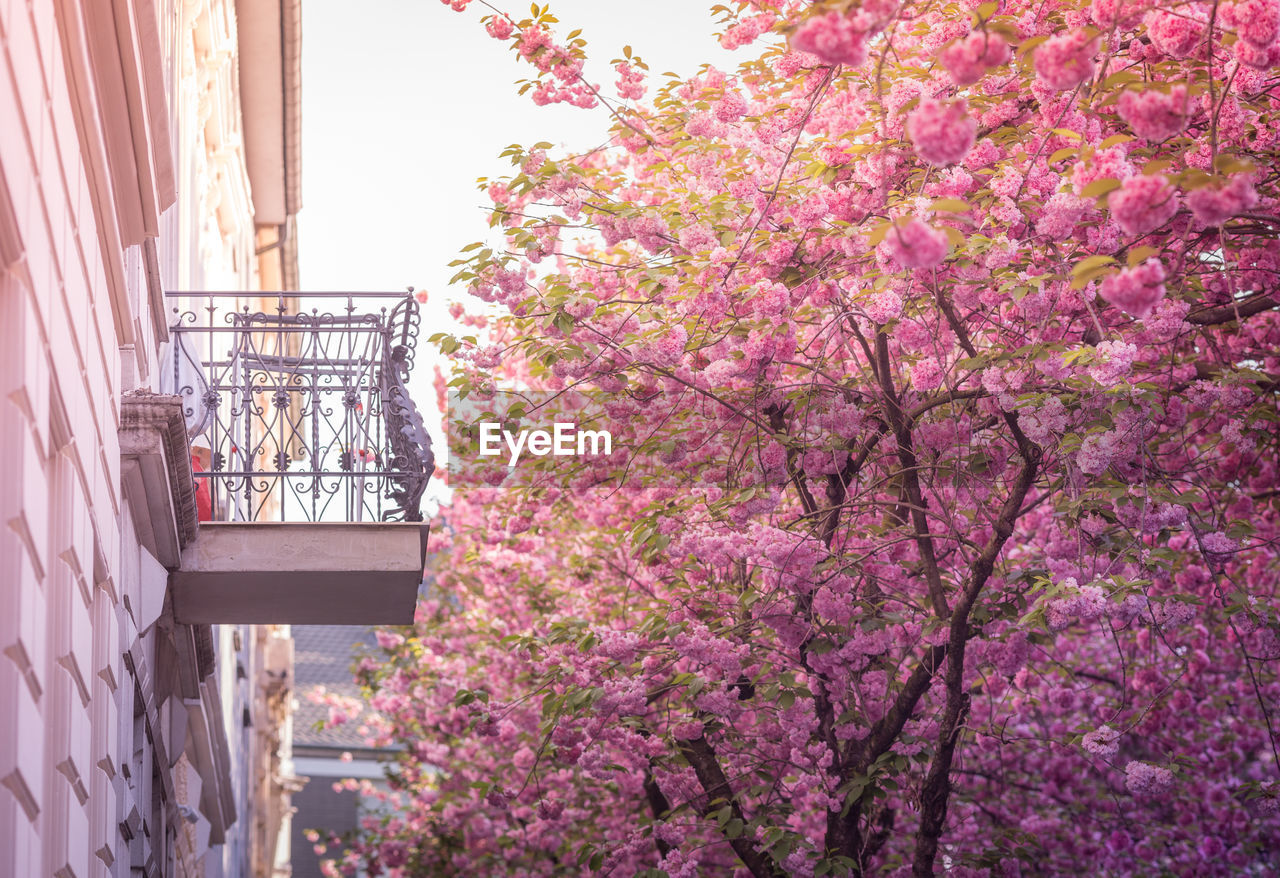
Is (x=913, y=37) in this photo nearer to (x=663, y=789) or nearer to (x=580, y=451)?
(x=580, y=451)

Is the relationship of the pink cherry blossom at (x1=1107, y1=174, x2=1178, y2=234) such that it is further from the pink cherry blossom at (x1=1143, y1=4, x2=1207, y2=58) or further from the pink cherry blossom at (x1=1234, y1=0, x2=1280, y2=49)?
the pink cherry blossom at (x1=1143, y1=4, x2=1207, y2=58)

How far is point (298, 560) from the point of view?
6.99 meters

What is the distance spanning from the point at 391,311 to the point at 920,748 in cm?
397

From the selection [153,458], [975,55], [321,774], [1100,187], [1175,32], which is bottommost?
[321,774]

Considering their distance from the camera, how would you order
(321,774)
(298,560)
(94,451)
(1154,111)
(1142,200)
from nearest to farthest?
(1142,200), (1154,111), (94,451), (298,560), (321,774)

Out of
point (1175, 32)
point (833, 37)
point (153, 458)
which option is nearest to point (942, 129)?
point (833, 37)

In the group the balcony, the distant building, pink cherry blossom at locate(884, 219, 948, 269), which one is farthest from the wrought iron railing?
the distant building

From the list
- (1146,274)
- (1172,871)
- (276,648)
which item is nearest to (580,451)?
(1146,274)

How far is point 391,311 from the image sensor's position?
25.8ft

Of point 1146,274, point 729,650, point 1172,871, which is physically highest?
point 1146,274

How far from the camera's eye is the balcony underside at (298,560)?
6.98 meters

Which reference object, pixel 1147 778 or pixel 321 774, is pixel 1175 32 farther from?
pixel 321 774

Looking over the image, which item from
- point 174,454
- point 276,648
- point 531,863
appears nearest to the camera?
point 174,454

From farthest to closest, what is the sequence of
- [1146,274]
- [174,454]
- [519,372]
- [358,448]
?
1. [519,372]
2. [358,448]
3. [174,454]
4. [1146,274]
